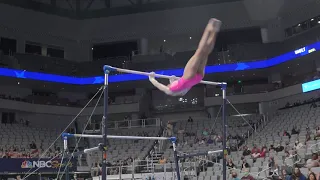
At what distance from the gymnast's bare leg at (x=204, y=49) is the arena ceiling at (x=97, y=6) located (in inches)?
948

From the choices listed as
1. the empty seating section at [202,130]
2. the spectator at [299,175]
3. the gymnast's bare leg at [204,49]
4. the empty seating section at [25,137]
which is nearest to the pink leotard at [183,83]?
the gymnast's bare leg at [204,49]

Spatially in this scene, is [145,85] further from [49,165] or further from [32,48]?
[49,165]

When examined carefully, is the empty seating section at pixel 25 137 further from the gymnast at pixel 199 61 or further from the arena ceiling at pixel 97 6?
the gymnast at pixel 199 61

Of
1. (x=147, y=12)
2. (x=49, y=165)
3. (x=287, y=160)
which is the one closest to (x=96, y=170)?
(x=49, y=165)

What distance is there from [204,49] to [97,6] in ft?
97.6

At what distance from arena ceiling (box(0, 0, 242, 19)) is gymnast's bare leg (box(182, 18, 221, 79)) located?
24067 millimetres

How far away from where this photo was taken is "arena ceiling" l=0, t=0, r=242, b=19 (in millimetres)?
31703

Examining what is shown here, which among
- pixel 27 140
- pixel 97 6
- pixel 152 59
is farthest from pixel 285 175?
pixel 97 6

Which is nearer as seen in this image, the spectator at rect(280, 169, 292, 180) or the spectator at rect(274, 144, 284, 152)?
the spectator at rect(280, 169, 292, 180)

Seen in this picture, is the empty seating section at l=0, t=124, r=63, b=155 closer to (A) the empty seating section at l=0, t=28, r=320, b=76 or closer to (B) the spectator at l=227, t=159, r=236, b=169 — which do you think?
(A) the empty seating section at l=0, t=28, r=320, b=76

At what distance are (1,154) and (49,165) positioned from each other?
4.07m

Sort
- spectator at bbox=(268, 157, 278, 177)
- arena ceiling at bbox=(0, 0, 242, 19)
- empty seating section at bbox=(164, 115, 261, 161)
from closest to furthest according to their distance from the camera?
spectator at bbox=(268, 157, 278, 177), empty seating section at bbox=(164, 115, 261, 161), arena ceiling at bbox=(0, 0, 242, 19)

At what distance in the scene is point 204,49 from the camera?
7.16m

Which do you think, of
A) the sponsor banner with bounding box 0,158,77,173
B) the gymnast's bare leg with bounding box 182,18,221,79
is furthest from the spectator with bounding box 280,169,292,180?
the sponsor banner with bounding box 0,158,77,173
